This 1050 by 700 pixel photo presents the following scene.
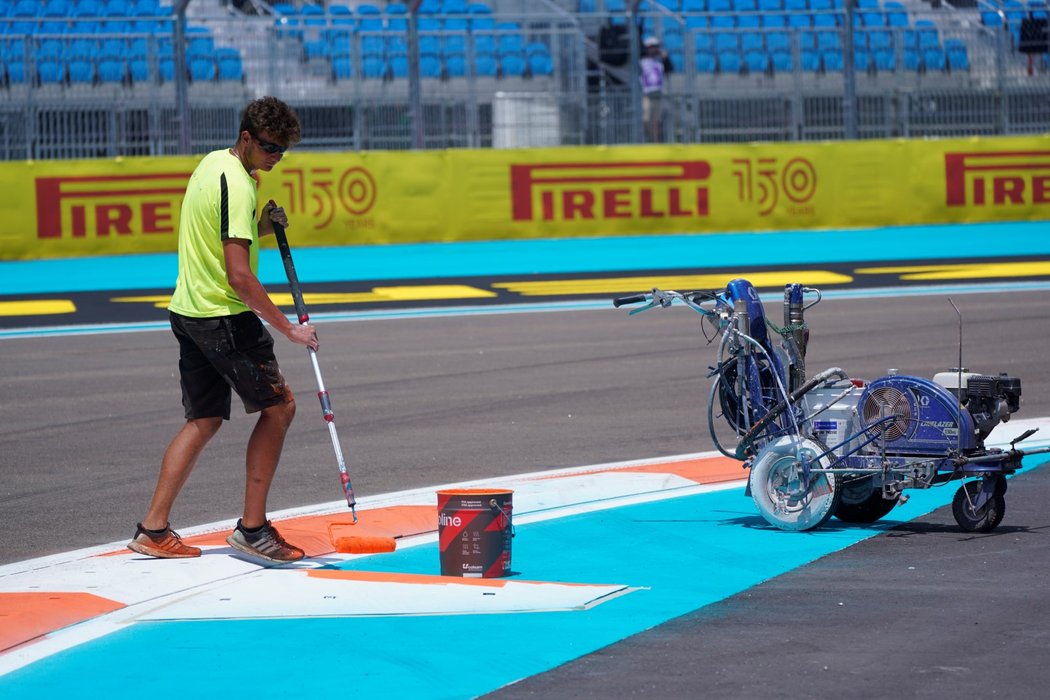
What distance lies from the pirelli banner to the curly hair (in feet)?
48.2

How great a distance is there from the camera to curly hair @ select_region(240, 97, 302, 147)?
22.2 feet

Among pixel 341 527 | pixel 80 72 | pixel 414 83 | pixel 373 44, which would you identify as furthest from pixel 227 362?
pixel 373 44

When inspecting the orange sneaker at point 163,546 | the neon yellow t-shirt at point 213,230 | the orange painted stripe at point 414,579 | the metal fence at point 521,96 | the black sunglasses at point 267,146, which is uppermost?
the metal fence at point 521,96

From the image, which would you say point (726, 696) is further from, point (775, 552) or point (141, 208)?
point (141, 208)

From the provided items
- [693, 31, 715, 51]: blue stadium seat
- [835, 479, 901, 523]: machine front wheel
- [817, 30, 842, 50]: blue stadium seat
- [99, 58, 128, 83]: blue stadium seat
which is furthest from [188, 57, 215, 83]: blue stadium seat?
[835, 479, 901, 523]: machine front wheel

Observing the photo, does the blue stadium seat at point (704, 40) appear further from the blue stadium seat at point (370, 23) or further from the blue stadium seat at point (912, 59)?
the blue stadium seat at point (370, 23)

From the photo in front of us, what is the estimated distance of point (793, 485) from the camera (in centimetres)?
737

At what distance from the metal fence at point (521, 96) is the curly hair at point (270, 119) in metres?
15.5

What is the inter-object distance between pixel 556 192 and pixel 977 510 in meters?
15.8

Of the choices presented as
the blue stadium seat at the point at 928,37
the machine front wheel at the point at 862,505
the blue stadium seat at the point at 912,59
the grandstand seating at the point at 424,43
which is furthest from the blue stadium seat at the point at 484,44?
the machine front wheel at the point at 862,505

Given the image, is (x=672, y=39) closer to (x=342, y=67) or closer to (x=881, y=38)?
(x=881, y=38)

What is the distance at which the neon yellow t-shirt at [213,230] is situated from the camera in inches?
264

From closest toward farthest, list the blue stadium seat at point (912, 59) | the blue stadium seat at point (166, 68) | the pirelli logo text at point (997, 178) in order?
the blue stadium seat at point (166, 68) → the pirelli logo text at point (997, 178) → the blue stadium seat at point (912, 59)

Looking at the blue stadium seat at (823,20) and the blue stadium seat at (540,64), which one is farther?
the blue stadium seat at (823,20)
